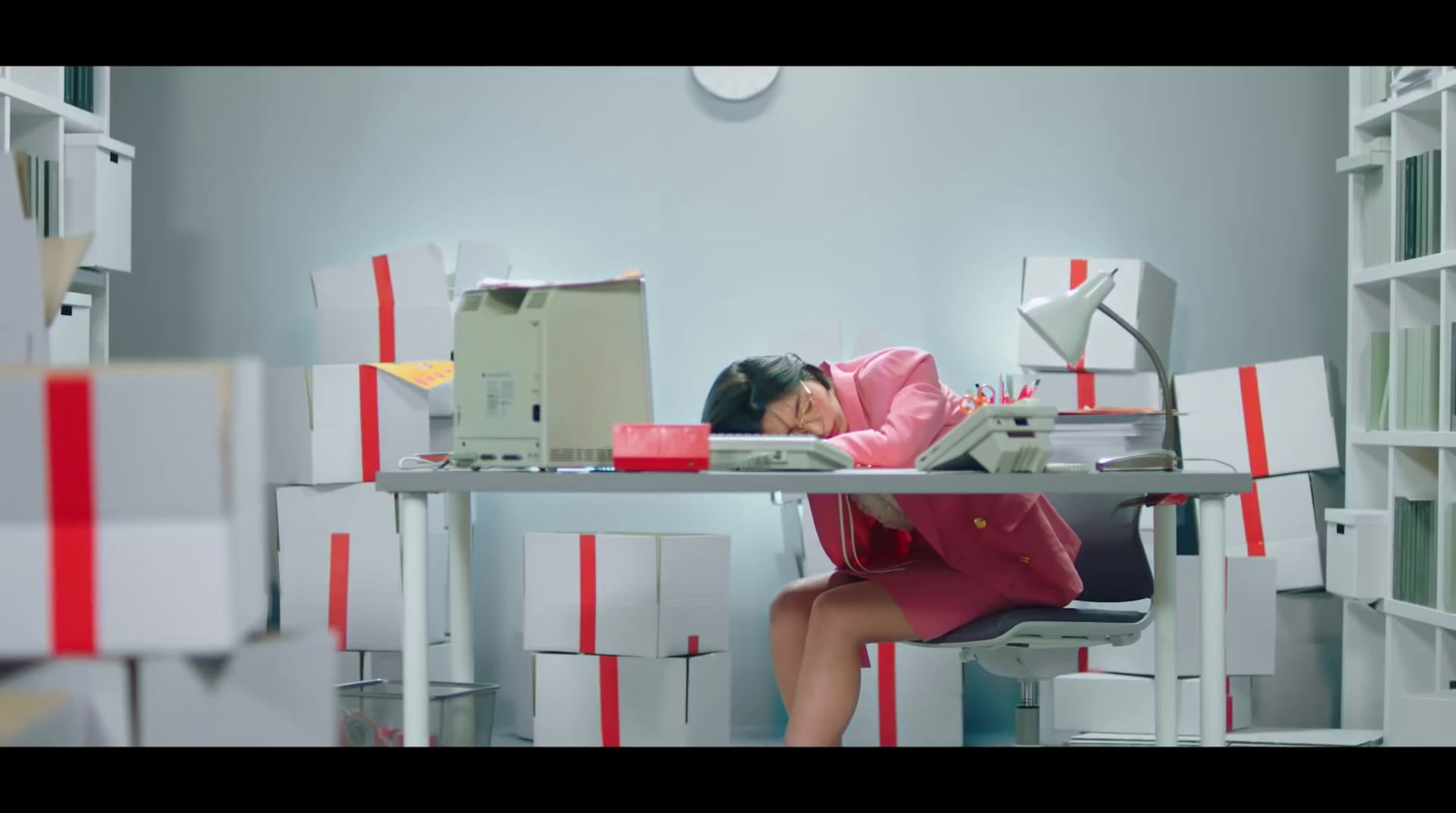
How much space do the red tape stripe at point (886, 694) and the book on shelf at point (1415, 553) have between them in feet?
3.95

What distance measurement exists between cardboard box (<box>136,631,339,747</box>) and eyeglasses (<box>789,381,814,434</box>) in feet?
4.10

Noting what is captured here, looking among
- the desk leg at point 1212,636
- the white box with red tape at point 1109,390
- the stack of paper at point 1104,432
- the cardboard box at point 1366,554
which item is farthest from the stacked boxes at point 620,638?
the cardboard box at point 1366,554

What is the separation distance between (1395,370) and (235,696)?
9.20ft

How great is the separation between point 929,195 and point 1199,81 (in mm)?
831

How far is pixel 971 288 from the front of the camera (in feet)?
11.3

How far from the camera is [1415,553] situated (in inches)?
112

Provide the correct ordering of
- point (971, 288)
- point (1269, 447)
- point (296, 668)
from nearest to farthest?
point (296, 668) → point (1269, 447) → point (971, 288)

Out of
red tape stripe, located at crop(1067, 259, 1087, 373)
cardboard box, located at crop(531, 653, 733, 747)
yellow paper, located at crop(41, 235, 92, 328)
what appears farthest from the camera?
red tape stripe, located at crop(1067, 259, 1087, 373)

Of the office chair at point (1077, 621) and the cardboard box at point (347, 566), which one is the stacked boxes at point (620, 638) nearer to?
the cardboard box at point (347, 566)

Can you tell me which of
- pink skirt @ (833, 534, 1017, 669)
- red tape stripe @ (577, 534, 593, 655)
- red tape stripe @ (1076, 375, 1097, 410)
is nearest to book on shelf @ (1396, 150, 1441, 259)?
red tape stripe @ (1076, 375, 1097, 410)

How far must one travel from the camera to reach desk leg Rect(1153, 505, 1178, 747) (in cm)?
212

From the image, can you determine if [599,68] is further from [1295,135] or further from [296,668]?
[296,668]

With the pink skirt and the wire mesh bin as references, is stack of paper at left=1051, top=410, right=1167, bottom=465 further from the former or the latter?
the wire mesh bin
